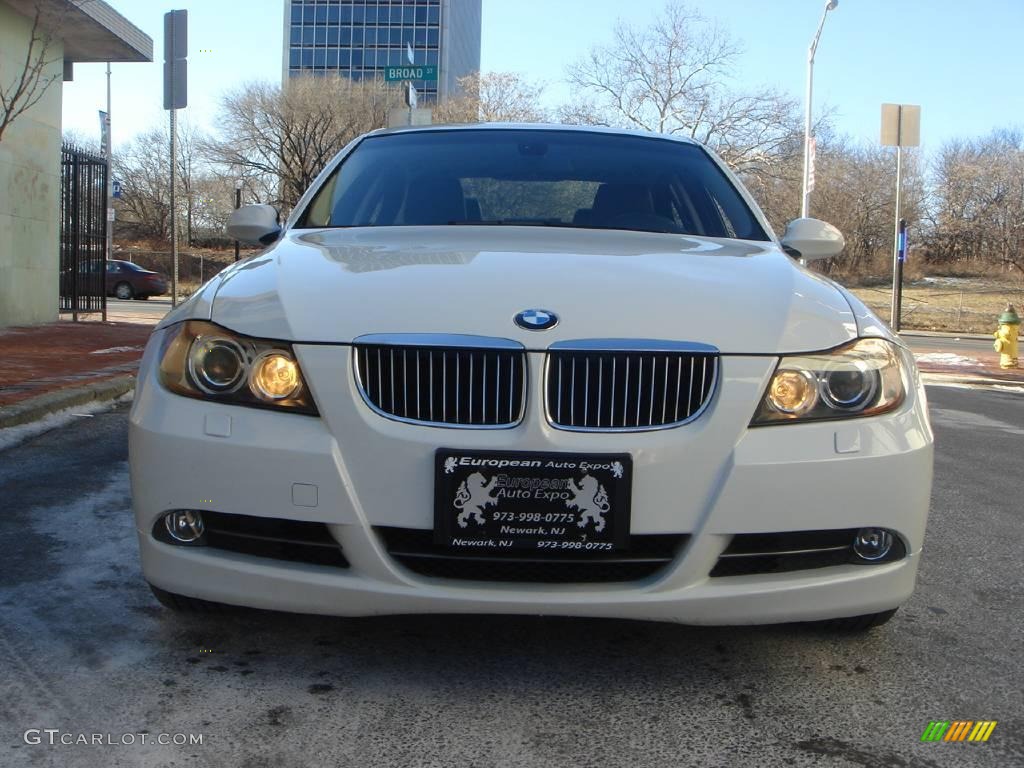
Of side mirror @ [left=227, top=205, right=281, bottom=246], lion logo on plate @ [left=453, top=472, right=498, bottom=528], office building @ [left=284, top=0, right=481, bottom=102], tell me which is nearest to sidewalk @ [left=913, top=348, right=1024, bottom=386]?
side mirror @ [left=227, top=205, right=281, bottom=246]

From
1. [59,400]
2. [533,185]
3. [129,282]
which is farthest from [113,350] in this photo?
[129,282]

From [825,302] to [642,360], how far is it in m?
0.63

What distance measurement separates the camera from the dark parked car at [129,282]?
32812mm

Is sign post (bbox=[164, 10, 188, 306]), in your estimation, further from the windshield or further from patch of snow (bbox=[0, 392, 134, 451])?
the windshield

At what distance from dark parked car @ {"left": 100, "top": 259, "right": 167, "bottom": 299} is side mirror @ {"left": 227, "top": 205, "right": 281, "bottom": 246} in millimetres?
30910

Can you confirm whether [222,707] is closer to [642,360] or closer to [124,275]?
[642,360]

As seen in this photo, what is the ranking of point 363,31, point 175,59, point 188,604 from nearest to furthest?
1. point 188,604
2. point 175,59
3. point 363,31

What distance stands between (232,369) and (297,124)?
49.4 metres

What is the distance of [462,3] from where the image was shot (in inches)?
3676

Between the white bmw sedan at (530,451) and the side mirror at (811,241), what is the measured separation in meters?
1.32

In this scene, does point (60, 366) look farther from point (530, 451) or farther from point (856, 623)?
point (856, 623)

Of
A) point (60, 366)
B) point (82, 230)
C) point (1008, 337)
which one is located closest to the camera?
point (60, 366)

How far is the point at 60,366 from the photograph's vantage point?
9.20m

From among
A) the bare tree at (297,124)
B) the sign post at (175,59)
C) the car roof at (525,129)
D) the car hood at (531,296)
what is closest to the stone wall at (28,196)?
the sign post at (175,59)
